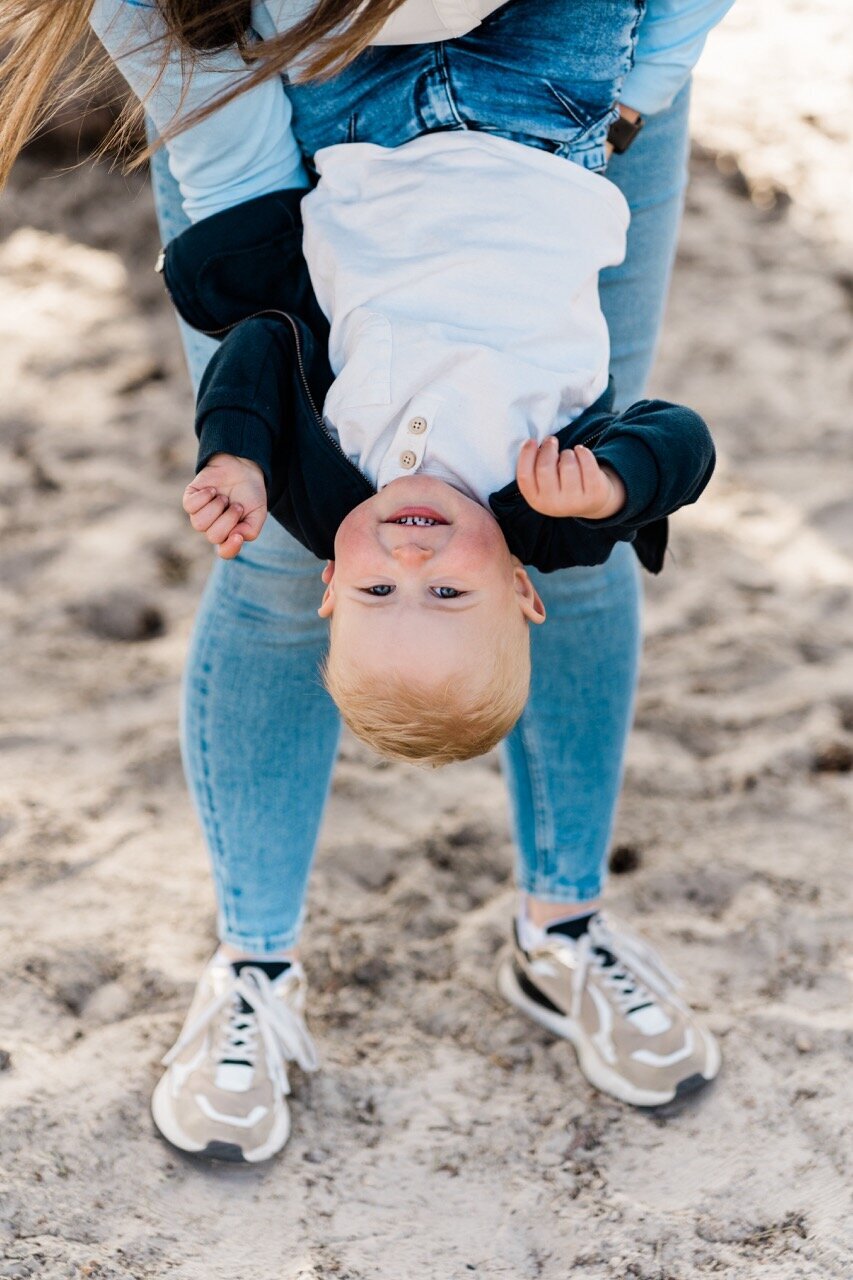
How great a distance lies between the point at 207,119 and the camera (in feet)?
3.98

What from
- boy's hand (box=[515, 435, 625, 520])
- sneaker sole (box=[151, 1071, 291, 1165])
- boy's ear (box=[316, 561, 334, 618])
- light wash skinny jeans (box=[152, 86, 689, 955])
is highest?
boy's hand (box=[515, 435, 625, 520])

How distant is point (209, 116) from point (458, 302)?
0.29 metres

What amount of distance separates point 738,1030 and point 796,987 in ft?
0.40

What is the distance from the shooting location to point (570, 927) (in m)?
1.77

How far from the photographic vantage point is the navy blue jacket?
47.8 inches

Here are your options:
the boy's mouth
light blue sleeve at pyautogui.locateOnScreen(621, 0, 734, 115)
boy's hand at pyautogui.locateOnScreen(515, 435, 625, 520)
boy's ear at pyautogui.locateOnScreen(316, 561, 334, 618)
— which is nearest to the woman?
light blue sleeve at pyautogui.locateOnScreen(621, 0, 734, 115)

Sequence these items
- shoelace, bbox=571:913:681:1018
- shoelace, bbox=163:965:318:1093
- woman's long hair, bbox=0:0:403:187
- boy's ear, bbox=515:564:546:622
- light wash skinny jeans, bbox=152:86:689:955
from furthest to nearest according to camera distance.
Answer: shoelace, bbox=571:913:681:1018 → shoelace, bbox=163:965:318:1093 → light wash skinny jeans, bbox=152:86:689:955 → boy's ear, bbox=515:564:546:622 → woman's long hair, bbox=0:0:403:187

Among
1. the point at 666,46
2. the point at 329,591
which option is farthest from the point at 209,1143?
the point at 666,46

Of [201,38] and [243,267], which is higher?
[201,38]

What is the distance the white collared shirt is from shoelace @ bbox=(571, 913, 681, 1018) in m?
0.75

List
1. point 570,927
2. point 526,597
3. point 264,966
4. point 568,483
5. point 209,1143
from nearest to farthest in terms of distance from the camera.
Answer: point 568,483
point 526,597
point 209,1143
point 264,966
point 570,927

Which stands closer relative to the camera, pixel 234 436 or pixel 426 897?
pixel 234 436

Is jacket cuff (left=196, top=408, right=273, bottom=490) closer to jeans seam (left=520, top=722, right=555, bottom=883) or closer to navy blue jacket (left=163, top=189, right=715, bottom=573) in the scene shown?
navy blue jacket (left=163, top=189, right=715, bottom=573)

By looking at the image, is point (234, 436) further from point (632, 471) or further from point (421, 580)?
point (632, 471)
